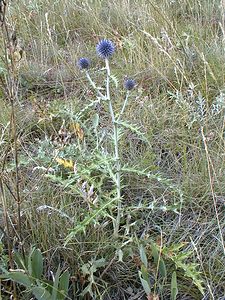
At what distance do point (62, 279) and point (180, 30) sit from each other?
2248mm

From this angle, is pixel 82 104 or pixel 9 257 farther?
pixel 82 104

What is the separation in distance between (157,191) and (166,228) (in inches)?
7.5

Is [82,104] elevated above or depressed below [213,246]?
above

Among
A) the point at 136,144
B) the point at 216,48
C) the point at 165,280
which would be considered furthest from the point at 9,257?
the point at 216,48

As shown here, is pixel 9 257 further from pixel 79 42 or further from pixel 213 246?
pixel 79 42

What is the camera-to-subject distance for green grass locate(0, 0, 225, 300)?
163 centimetres

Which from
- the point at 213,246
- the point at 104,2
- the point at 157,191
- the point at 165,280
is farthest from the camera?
the point at 104,2

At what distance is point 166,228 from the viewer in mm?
1803

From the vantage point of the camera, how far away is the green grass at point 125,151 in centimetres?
163

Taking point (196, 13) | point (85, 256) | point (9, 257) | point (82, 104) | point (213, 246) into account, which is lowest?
point (213, 246)

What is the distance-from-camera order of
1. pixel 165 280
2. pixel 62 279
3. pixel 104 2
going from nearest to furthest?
pixel 62 279 < pixel 165 280 < pixel 104 2

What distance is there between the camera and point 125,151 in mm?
2195

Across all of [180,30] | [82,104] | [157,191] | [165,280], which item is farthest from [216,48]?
[165,280]

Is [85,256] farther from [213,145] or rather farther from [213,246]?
[213,145]
